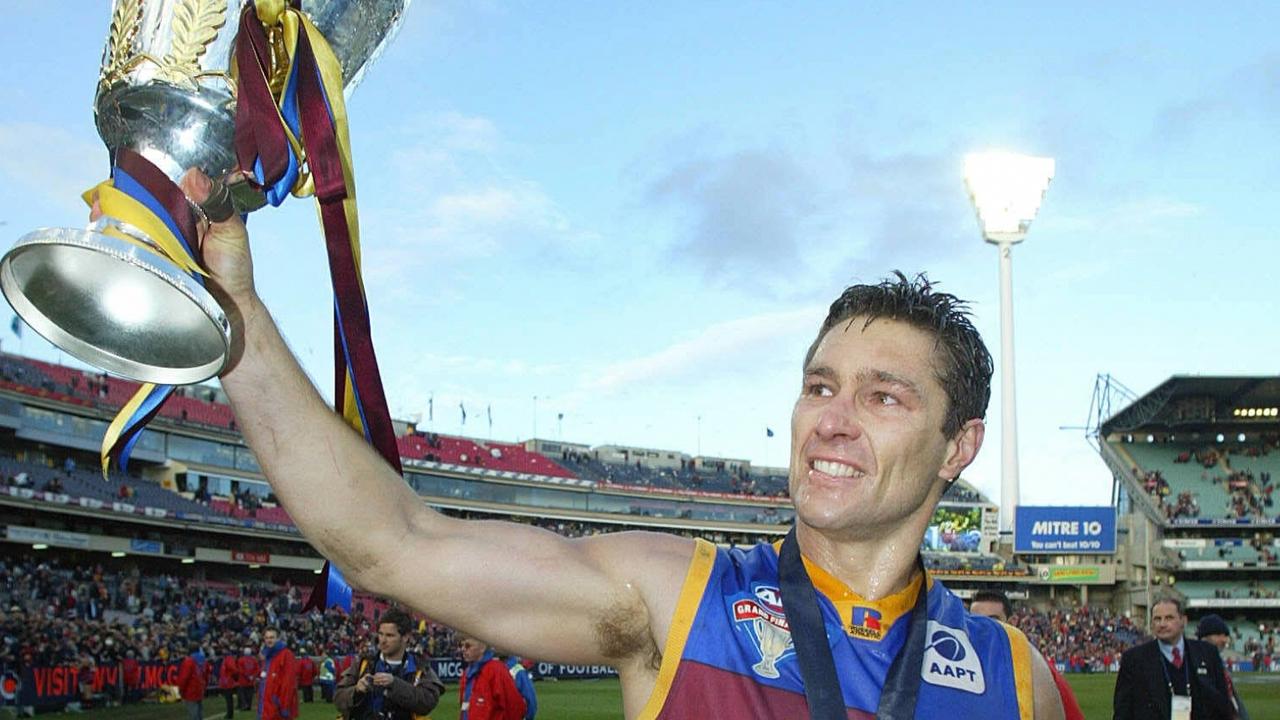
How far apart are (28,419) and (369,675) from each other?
40308 mm

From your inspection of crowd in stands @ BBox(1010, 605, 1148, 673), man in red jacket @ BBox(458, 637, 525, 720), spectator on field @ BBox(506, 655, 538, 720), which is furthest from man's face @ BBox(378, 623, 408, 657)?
crowd in stands @ BBox(1010, 605, 1148, 673)

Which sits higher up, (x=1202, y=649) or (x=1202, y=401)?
(x=1202, y=401)

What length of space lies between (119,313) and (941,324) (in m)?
1.75

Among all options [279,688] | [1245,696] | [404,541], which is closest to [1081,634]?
[1245,696]

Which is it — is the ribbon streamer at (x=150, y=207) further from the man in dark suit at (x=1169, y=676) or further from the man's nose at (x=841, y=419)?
the man in dark suit at (x=1169, y=676)

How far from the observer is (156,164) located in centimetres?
189

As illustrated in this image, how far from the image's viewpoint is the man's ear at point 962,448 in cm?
276

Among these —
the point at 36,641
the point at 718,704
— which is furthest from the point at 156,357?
the point at 36,641

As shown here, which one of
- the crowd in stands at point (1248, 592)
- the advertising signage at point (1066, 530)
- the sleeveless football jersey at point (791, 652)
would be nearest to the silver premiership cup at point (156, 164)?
the sleeveless football jersey at point (791, 652)

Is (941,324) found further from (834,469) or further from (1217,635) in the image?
(1217,635)

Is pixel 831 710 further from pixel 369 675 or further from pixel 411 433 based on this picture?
pixel 411 433

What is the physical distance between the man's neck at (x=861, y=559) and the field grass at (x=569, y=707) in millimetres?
19300

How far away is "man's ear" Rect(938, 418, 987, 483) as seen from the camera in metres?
2.76

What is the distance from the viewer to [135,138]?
6.38 feet
